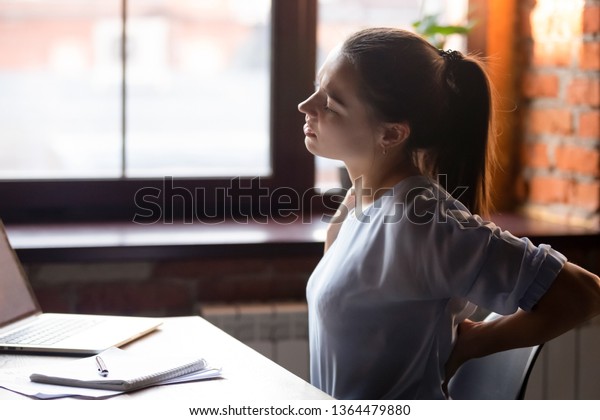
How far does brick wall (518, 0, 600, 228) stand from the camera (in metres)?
2.15

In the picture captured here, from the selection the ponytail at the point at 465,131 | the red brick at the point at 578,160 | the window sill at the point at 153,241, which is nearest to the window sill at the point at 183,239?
the window sill at the point at 153,241

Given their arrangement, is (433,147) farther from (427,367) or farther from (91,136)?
(91,136)

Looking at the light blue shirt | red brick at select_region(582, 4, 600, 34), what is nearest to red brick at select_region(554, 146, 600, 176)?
red brick at select_region(582, 4, 600, 34)

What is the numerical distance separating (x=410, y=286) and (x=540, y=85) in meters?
1.20

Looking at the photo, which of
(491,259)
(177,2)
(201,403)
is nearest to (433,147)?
(491,259)

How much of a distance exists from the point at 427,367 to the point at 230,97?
3.80 feet

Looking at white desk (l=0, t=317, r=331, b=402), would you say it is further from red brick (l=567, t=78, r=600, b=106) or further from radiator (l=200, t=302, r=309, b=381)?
red brick (l=567, t=78, r=600, b=106)

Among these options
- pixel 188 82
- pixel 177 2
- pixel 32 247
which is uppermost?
pixel 177 2

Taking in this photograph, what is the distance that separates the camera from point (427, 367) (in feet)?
4.34

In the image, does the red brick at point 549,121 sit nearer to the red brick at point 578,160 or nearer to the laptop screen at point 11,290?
the red brick at point 578,160

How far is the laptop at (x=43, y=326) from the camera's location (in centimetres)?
137

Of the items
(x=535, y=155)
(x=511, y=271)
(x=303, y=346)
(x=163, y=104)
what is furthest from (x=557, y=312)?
(x=163, y=104)

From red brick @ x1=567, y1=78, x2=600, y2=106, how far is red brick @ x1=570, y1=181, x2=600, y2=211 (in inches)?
7.4

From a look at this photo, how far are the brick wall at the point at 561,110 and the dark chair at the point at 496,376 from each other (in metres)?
0.85
